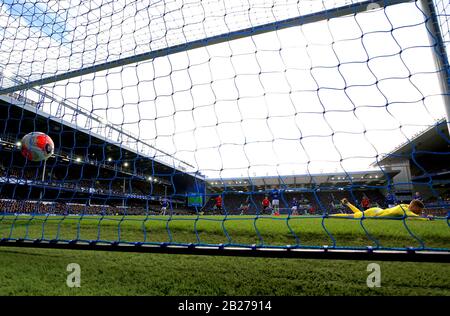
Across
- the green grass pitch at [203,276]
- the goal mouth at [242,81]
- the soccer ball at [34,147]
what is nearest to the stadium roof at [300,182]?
the goal mouth at [242,81]

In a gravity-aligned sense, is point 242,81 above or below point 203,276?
above

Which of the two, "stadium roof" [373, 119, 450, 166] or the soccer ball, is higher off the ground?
the soccer ball

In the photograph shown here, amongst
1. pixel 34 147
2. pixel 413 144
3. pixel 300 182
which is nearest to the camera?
pixel 413 144

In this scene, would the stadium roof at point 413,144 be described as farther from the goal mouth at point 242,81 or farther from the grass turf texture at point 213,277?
the grass turf texture at point 213,277

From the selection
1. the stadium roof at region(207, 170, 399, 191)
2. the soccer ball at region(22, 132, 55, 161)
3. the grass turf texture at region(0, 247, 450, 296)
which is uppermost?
the soccer ball at region(22, 132, 55, 161)

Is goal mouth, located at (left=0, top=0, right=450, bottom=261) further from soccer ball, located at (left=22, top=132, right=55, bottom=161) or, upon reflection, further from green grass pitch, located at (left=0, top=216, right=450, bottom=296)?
soccer ball, located at (left=22, top=132, right=55, bottom=161)

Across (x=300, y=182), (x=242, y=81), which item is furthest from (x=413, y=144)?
(x=300, y=182)

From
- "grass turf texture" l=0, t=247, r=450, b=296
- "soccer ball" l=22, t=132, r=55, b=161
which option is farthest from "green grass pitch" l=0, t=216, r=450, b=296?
"soccer ball" l=22, t=132, r=55, b=161

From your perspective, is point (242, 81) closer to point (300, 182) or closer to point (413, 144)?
point (413, 144)

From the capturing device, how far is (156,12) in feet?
9.66

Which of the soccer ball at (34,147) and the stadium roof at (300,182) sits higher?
the soccer ball at (34,147)

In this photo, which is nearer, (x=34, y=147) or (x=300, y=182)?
(x=34, y=147)

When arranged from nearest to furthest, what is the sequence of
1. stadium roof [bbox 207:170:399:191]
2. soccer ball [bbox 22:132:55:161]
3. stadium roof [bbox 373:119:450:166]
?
stadium roof [bbox 373:119:450:166] → stadium roof [bbox 207:170:399:191] → soccer ball [bbox 22:132:55:161]
